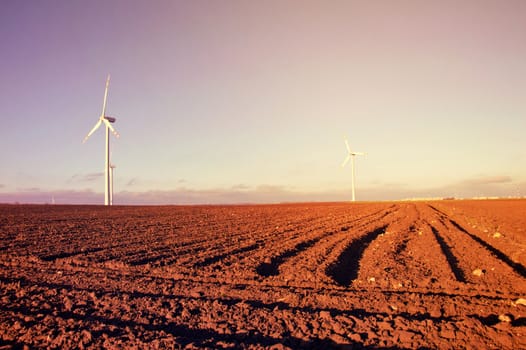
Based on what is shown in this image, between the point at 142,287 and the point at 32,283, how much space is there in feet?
8.86

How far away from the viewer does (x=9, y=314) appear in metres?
7.54

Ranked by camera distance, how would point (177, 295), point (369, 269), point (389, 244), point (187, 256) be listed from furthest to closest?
point (389, 244) < point (187, 256) < point (369, 269) < point (177, 295)

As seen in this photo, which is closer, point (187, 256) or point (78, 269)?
point (78, 269)

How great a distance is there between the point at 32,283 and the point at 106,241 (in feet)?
24.6

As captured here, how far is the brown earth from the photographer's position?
6.11 metres

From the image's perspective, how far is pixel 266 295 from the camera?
843 centimetres

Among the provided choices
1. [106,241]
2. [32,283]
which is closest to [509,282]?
[32,283]

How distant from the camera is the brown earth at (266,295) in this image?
6113 mm

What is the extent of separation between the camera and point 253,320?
268 inches

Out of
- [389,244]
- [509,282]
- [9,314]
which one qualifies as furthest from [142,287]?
[389,244]

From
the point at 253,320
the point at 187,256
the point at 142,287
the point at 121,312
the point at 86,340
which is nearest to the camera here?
the point at 86,340

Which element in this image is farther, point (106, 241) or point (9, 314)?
point (106, 241)

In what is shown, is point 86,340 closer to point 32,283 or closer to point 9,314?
point 9,314

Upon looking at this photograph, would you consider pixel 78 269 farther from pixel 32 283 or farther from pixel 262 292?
pixel 262 292
